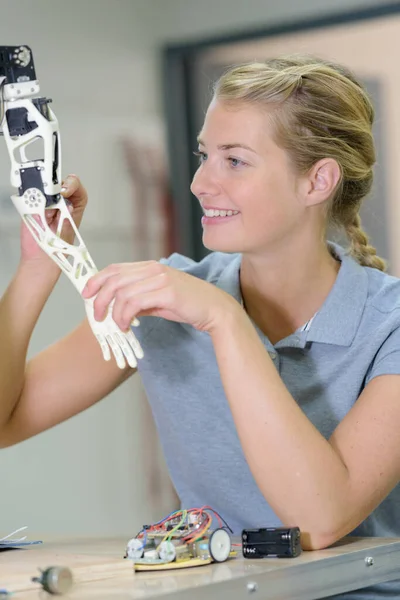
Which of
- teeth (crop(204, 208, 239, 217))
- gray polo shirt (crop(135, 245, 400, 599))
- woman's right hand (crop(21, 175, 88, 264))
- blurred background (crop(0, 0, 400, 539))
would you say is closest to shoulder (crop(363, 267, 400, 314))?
gray polo shirt (crop(135, 245, 400, 599))

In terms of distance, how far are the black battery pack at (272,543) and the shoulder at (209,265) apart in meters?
0.59

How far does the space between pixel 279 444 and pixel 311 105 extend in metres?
→ 0.59

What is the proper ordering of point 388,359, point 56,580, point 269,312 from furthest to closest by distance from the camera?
point 269,312
point 388,359
point 56,580

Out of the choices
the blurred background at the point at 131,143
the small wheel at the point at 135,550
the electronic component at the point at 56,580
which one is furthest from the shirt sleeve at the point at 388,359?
the blurred background at the point at 131,143

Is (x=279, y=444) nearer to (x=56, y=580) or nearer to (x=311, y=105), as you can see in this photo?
(x=56, y=580)

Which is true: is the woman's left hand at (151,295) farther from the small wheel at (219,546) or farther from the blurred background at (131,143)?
the blurred background at (131,143)

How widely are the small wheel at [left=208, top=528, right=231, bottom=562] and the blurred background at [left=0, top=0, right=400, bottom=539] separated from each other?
1918 mm

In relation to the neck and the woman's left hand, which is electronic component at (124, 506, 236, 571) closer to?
the woman's left hand

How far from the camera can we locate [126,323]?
3.85 ft

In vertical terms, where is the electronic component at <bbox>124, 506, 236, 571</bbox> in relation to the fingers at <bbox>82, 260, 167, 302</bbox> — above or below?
below

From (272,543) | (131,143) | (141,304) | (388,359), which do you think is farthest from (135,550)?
(131,143)

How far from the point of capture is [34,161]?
49.9 inches

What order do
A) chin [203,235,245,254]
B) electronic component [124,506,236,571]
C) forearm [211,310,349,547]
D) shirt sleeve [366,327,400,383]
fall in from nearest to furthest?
1. electronic component [124,506,236,571]
2. forearm [211,310,349,547]
3. shirt sleeve [366,327,400,383]
4. chin [203,235,245,254]

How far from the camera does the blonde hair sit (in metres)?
1.54
